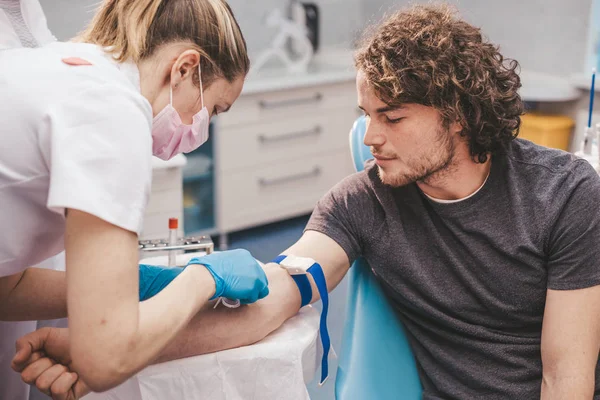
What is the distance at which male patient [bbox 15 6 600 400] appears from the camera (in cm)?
134

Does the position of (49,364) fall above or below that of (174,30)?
below

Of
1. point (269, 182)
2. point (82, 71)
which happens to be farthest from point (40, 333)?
point (269, 182)

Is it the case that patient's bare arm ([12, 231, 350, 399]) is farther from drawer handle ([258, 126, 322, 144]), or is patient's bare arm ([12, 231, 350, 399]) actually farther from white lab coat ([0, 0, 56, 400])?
drawer handle ([258, 126, 322, 144])

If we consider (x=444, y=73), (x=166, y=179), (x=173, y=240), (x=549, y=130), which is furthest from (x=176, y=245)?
(x=549, y=130)

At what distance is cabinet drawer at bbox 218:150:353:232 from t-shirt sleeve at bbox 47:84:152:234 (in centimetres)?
252

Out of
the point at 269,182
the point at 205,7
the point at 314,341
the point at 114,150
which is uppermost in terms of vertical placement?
the point at 205,7

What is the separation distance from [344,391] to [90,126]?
806mm

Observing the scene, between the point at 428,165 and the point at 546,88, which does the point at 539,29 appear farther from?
the point at 428,165

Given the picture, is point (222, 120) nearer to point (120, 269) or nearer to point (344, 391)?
point (344, 391)

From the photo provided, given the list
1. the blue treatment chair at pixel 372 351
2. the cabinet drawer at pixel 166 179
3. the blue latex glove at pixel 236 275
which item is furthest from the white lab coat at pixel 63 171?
the cabinet drawer at pixel 166 179

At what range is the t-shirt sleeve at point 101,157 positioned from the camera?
862 mm

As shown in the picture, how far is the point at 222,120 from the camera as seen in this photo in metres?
3.30

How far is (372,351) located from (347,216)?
30 centimetres

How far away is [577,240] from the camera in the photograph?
4.37 feet
